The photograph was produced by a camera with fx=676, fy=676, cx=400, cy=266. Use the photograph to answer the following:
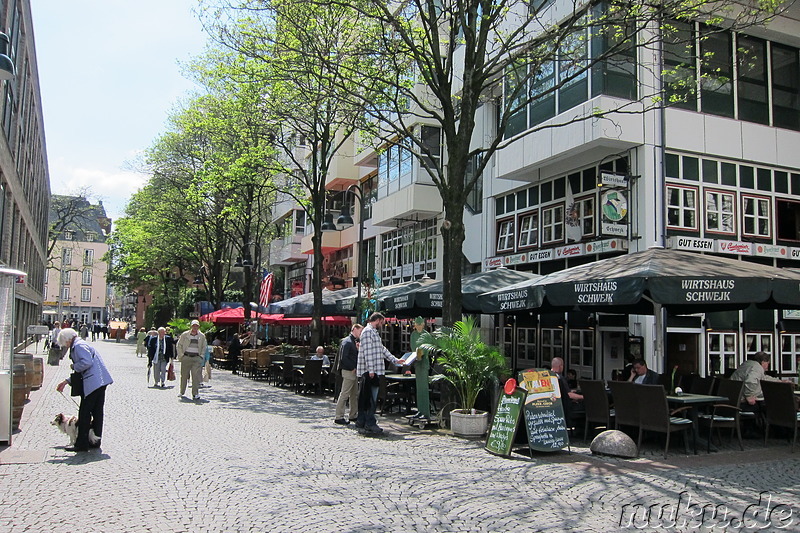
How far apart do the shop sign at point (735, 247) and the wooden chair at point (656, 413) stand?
8.69m

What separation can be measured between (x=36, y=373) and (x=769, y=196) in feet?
61.2

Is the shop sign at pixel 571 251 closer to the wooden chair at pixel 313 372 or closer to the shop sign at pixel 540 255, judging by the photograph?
the shop sign at pixel 540 255

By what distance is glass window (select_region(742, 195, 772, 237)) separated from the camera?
17.7 m

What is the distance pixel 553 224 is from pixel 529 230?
1319 millimetres

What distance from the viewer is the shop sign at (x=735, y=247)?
55.4 feet

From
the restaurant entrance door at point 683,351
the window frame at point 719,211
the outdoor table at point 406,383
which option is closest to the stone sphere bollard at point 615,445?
the outdoor table at point 406,383

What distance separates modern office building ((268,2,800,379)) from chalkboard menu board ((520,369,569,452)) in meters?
7.32

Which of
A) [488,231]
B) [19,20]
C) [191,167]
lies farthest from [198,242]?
[488,231]

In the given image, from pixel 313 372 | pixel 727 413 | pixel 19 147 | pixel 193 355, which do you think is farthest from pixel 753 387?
pixel 19 147

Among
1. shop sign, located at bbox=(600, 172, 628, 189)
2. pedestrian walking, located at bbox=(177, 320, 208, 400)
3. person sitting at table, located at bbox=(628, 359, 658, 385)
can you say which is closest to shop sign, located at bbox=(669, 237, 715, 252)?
shop sign, located at bbox=(600, 172, 628, 189)

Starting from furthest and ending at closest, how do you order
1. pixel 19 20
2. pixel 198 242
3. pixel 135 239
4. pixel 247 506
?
pixel 135 239 → pixel 198 242 → pixel 19 20 → pixel 247 506

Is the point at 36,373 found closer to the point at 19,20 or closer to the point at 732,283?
the point at 732,283

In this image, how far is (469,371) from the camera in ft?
35.9

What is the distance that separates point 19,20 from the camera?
25297 mm
